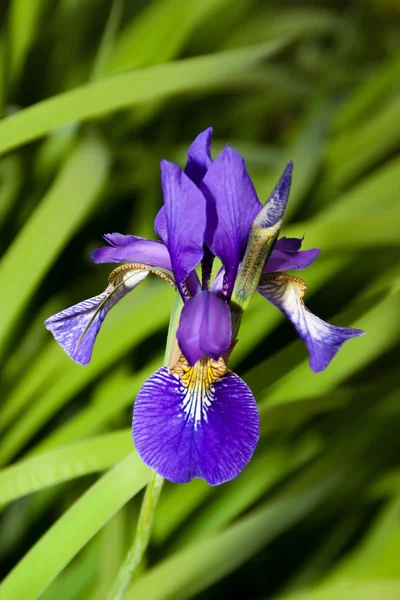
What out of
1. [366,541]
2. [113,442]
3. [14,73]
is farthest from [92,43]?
[366,541]

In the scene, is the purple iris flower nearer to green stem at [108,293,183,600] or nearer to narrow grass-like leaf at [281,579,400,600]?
green stem at [108,293,183,600]

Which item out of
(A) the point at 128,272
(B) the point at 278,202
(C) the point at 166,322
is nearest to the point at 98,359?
(C) the point at 166,322

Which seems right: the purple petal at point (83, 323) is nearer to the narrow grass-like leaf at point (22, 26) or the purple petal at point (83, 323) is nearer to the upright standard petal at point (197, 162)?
the upright standard petal at point (197, 162)

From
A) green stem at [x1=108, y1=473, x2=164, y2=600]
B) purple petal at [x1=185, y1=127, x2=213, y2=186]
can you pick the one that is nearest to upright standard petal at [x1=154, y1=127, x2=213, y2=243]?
purple petal at [x1=185, y1=127, x2=213, y2=186]

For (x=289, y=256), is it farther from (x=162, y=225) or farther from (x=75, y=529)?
(x=75, y=529)

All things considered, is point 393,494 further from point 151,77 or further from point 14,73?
point 14,73

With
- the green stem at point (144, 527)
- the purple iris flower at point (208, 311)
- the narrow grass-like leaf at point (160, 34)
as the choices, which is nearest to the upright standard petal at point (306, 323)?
the purple iris flower at point (208, 311)
